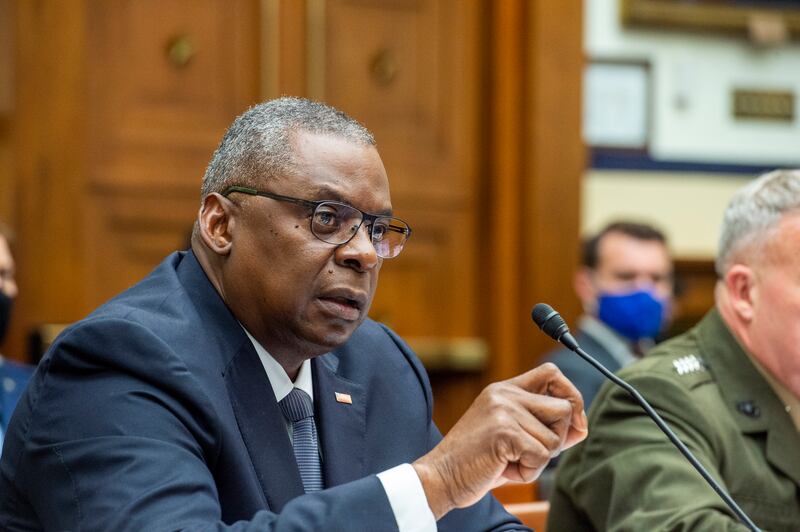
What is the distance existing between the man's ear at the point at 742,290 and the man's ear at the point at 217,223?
1114 millimetres

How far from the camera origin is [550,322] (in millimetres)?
1845

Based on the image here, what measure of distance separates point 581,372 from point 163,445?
254cm

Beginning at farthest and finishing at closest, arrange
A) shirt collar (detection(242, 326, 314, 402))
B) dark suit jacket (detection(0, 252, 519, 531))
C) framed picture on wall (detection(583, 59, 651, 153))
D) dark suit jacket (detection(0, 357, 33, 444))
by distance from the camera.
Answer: framed picture on wall (detection(583, 59, 651, 153)) → dark suit jacket (detection(0, 357, 33, 444)) → shirt collar (detection(242, 326, 314, 402)) → dark suit jacket (detection(0, 252, 519, 531))

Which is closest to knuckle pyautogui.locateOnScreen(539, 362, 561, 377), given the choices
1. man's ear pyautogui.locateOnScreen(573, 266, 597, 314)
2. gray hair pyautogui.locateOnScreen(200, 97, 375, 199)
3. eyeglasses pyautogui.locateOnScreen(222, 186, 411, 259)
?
eyeglasses pyautogui.locateOnScreen(222, 186, 411, 259)

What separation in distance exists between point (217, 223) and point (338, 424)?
1.24 ft

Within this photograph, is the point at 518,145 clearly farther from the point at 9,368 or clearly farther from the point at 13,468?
the point at 13,468

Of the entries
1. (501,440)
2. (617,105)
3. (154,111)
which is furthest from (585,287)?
(501,440)

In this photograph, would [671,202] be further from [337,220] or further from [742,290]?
[337,220]

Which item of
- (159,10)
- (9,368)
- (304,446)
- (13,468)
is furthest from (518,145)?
(13,468)

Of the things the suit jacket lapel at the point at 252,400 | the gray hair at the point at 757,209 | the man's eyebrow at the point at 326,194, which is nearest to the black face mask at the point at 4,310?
Result: the suit jacket lapel at the point at 252,400

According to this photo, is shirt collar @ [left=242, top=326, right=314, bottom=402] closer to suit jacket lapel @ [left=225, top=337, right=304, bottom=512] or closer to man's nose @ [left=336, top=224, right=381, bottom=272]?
suit jacket lapel @ [left=225, top=337, right=304, bottom=512]

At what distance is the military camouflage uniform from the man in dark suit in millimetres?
275

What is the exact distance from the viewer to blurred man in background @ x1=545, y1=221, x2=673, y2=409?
426 cm

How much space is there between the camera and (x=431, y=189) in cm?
434
